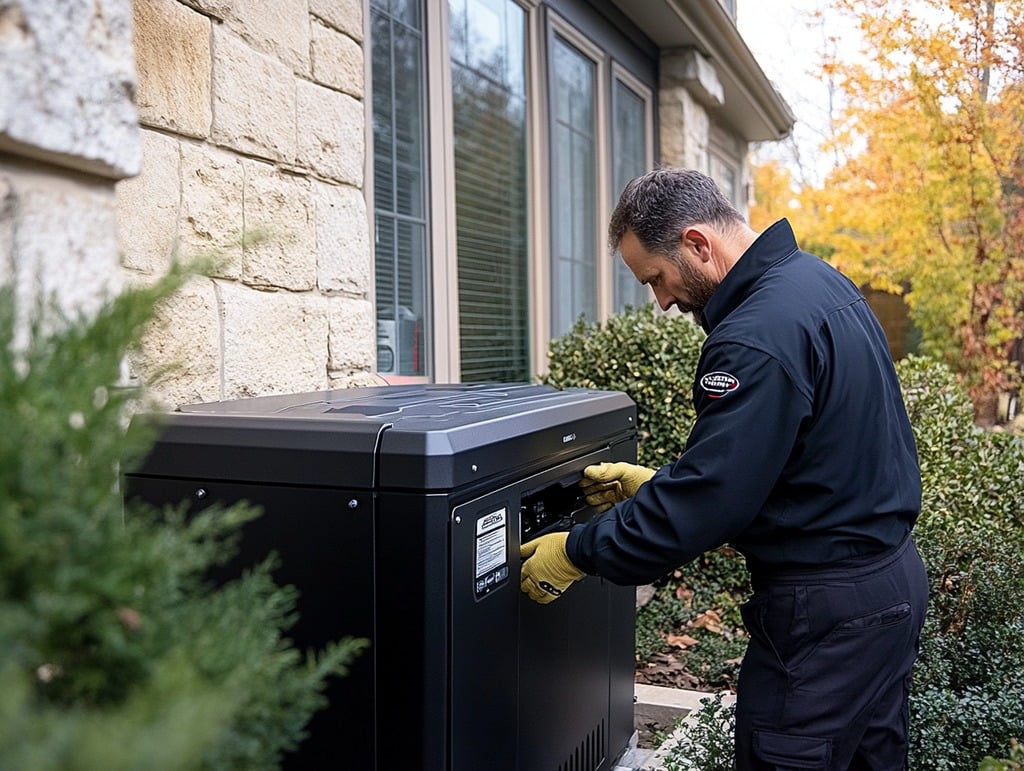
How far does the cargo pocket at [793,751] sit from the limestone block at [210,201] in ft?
5.17

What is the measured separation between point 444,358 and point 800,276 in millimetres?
2262

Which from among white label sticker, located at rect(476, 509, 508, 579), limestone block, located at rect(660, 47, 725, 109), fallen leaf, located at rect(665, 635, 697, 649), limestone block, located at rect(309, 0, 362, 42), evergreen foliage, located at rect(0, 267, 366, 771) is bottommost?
fallen leaf, located at rect(665, 635, 697, 649)

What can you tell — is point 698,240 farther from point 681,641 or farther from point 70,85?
point 681,641

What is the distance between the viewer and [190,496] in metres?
1.84

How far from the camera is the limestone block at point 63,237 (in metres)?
1.14

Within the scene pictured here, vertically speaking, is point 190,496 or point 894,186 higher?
point 894,186

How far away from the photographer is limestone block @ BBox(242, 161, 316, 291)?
2547 millimetres

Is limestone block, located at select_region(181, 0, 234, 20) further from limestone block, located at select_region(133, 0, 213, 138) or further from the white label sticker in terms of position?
the white label sticker

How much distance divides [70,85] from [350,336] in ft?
6.00

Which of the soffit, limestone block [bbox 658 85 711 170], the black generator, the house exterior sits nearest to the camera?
the house exterior

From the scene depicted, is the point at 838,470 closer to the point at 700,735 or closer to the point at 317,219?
the point at 700,735

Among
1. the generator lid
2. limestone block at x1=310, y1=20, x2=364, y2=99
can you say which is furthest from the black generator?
limestone block at x1=310, y1=20, x2=364, y2=99

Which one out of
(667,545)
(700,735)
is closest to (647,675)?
(700,735)

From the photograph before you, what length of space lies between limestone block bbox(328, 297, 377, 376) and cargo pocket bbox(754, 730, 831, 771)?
1.54 metres
